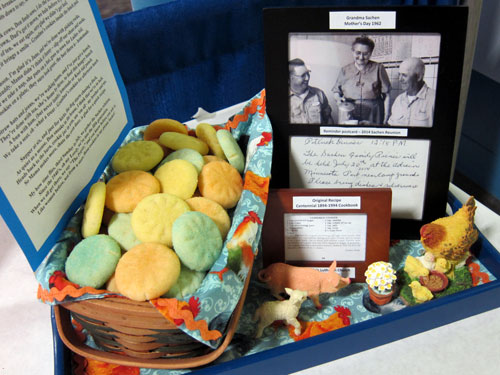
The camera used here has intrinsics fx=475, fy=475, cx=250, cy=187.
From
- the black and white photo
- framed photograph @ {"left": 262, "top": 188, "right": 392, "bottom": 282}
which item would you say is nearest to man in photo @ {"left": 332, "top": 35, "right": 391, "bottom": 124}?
the black and white photo

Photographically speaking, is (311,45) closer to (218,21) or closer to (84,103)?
(84,103)

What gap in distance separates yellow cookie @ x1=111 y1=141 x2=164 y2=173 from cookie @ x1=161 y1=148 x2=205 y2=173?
0.05 ft

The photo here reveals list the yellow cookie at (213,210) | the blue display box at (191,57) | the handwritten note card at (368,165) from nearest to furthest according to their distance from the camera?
the yellow cookie at (213,210)
the handwritten note card at (368,165)
the blue display box at (191,57)

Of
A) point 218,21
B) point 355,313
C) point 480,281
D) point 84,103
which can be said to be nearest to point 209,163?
point 84,103

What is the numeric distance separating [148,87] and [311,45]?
699mm

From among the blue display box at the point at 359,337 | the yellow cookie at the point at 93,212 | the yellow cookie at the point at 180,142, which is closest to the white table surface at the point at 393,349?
the blue display box at the point at 359,337

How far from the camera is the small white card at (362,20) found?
625 mm

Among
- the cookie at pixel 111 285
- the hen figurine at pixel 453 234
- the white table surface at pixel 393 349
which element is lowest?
the white table surface at pixel 393 349

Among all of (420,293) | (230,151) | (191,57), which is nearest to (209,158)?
(230,151)

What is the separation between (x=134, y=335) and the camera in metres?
0.54

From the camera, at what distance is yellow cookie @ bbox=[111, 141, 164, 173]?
0.65m

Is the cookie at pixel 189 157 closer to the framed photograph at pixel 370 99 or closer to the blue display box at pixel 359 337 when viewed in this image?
the framed photograph at pixel 370 99

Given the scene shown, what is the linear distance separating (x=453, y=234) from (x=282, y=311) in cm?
26

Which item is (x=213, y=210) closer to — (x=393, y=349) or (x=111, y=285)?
(x=111, y=285)
